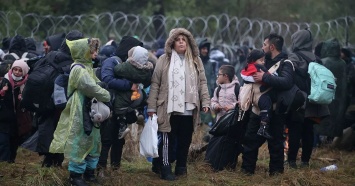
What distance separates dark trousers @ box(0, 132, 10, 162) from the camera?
8921mm

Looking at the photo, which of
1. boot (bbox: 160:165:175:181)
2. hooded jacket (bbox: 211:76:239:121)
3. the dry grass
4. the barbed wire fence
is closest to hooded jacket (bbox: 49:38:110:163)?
the dry grass

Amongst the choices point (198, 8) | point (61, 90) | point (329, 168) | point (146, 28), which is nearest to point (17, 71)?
point (61, 90)

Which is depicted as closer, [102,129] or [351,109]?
[102,129]

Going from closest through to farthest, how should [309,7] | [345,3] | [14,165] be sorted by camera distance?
[14,165]
[345,3]
[309,7]

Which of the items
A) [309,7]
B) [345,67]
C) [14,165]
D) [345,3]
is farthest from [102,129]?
[309,7]

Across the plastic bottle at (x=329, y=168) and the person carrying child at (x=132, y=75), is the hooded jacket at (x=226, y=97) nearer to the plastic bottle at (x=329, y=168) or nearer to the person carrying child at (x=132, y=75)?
the plastic bottle at (x=329, y=168)

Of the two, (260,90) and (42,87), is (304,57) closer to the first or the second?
(260,90)

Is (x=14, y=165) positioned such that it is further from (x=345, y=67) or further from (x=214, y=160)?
(x=345, y=67)

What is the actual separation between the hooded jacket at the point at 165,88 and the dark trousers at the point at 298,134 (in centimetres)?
165

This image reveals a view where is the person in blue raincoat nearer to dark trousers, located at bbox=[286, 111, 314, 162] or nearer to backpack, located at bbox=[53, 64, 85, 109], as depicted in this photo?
backpack, located at bbox=[53, 64, 85, 109]

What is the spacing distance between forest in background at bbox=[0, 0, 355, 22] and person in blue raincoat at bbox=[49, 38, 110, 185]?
517 inches

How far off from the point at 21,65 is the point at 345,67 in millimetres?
5175

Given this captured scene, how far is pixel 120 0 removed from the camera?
71.6 feet

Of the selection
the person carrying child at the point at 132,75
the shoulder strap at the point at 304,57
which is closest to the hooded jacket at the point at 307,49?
the shoulder strap at the point at 304,57
